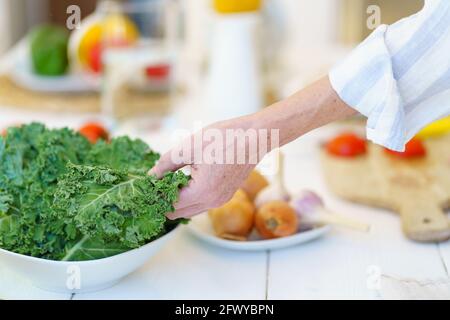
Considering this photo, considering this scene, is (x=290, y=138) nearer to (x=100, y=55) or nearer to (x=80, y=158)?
(x=80, y=158)

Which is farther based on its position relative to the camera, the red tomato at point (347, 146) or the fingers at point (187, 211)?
the red tomato at point (347, 146)

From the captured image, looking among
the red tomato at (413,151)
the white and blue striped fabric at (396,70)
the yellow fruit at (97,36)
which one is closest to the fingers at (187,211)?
the white and blue striped fabric at (396,70)

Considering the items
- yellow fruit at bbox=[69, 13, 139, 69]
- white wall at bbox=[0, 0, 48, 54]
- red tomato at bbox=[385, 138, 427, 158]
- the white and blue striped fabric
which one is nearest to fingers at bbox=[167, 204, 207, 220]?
the white and blue striped fabric

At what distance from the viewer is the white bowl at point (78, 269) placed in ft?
3.17

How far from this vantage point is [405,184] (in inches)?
55.4

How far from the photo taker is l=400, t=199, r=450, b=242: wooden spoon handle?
1189mm

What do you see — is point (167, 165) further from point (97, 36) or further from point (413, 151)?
point (97, 36)

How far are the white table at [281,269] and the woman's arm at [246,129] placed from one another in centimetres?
16

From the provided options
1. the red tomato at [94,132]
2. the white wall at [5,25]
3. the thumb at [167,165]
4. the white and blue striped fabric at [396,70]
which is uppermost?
the white wall at [5,25]

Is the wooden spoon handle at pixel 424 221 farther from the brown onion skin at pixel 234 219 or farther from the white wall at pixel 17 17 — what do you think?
the white wall at pixel 17 17

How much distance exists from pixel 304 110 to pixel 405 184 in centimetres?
52

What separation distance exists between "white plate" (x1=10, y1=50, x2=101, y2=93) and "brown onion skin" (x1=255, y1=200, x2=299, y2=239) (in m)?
0.98
